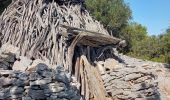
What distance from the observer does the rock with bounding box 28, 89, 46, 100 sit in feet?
22.4

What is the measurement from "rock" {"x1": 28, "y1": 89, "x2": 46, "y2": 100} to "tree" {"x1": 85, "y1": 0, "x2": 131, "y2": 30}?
47.8 feet

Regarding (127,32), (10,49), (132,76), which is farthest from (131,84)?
(127,32)

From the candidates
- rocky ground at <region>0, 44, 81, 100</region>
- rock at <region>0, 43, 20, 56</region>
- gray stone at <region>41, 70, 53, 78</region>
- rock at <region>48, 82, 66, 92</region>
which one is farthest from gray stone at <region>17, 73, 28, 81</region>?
rock at <region>0, 43, 20, 56</region>

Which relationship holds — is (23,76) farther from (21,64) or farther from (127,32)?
(127,32)

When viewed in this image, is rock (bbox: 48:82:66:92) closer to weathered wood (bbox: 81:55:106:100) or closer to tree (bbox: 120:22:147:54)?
weathered wood (bbox: 81:55:106:100)

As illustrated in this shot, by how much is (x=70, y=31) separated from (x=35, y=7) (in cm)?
157

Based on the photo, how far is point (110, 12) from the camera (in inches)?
850

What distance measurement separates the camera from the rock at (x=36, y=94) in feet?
22.4

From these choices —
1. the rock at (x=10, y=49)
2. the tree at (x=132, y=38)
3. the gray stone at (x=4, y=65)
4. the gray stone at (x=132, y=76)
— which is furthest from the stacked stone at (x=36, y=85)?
the tree at (x=132, y=38)

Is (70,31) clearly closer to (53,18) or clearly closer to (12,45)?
(53,18)

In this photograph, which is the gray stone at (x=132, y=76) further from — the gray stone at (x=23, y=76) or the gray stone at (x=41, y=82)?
the gray stone at (x=23, y=76)

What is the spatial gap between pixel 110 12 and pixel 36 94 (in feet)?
50.1

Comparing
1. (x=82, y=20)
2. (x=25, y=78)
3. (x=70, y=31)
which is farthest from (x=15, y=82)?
(x=82, y=20)

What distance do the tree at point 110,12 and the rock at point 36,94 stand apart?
47.8ft
